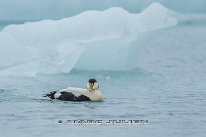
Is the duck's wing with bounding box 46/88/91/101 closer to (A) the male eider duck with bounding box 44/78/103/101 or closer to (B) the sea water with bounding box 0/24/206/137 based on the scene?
(A) the male eider duck with bounding box 44/78/103/101

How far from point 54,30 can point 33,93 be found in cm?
505

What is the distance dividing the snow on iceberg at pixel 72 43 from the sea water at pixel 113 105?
1.53ft

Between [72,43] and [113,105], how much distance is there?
6.10 metres

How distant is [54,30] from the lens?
17656 mm

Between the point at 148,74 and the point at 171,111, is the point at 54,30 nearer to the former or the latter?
the point at 148,74

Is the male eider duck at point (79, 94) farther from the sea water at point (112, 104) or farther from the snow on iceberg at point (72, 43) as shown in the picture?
the snow on iceberg at point (72, 43)

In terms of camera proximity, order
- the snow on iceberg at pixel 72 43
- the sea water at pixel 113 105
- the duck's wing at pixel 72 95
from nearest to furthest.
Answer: the sea water at pixel 113 105 → the duck's wing at pixel 72 95 → the snow on iceberg at pixel 72 43

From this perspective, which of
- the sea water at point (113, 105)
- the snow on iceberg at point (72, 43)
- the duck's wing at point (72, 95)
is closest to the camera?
the sea water at point (113, 105)

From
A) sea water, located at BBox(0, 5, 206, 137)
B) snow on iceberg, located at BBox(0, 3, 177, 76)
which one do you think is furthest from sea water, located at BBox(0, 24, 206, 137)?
snow on iceberg, located at BBox(0, 3, 177, 76)

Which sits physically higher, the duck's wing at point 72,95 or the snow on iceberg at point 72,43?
the snow on iceberg at point 72,43

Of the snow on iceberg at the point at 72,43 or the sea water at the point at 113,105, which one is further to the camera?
the snow on iceberg at the point at 72,43

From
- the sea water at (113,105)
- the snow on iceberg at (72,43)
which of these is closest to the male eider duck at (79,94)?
the sea water at (113,105)

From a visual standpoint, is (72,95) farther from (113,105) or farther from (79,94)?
(113,105)

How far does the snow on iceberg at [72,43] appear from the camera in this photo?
52.7 feet
